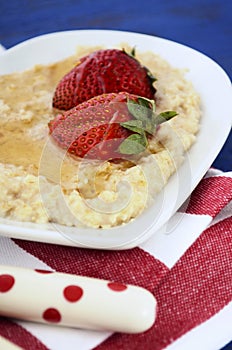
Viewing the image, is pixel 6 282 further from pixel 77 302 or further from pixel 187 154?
pixel 187 154

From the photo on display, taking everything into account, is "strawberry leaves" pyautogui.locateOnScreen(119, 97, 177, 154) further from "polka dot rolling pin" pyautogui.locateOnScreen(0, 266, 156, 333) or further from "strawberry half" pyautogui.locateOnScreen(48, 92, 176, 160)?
"polka dot rolling pin" pyautogui.locateOnScreen(0, 266, 156, 333)

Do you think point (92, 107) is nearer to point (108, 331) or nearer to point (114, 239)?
Result: point (114, 239)

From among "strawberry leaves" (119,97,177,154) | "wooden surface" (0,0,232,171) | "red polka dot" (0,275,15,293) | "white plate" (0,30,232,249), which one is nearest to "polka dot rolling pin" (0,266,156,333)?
"red polka dot" (0,275,15,293)

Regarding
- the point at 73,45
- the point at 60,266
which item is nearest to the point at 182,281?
the point at 60,266

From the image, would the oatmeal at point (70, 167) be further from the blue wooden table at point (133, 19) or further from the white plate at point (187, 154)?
the blue wooden table at point (133, 19)

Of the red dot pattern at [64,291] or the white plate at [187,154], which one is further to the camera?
the white plate at [187,154]

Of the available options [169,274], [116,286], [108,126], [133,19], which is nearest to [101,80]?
[108,126]

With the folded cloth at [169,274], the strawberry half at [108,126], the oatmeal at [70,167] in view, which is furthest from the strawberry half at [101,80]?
the folded cloth at [169,274]
